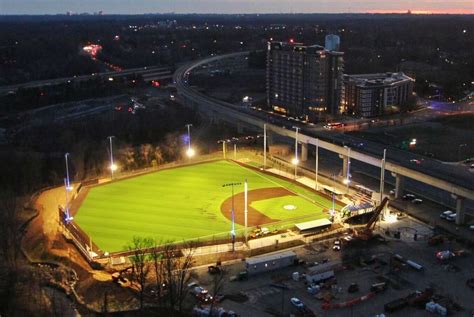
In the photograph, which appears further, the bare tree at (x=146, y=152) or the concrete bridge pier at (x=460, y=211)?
the bare tree at (x=146, y=152)

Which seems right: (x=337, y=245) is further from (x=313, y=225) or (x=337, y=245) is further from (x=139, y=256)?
(x=139, y=256)

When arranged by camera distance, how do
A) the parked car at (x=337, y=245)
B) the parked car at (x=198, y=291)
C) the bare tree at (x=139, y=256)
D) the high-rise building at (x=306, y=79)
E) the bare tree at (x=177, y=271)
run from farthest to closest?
the high-rise building at (x=306, y=79) < the parked car at (x=337, y=245) < the bare tree at (x=139, y=256) < the parked car at (x=198, y=291) < the bare tree at (x=177, y=271)

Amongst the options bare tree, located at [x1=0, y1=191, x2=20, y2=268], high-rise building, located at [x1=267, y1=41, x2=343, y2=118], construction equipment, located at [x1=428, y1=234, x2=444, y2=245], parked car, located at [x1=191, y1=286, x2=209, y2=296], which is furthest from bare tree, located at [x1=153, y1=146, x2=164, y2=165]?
construction equipment, located at [x1=428, y1=234, x2=444, y2=245]

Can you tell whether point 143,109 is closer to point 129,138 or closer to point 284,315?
point 129,138

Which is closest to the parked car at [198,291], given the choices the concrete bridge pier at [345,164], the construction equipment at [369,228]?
the construction equipment at [369,228]

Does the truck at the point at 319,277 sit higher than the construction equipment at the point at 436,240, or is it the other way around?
the truck at the point at 319,277

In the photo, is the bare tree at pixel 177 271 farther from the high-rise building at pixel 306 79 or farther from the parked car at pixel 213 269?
the high-rise building at pixel 306 79

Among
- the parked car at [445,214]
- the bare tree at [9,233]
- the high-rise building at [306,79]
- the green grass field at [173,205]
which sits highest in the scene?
the high-rise building at [306,79]
